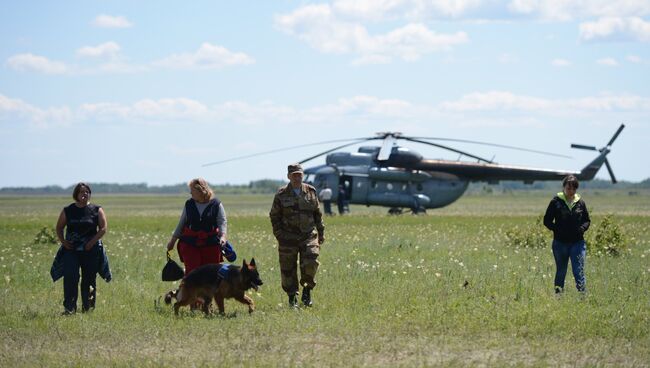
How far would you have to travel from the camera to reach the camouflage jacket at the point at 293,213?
14.0 m

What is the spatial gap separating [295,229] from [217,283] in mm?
1422

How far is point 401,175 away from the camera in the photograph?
1689 inches

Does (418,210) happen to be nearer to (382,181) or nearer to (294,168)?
(382,181)

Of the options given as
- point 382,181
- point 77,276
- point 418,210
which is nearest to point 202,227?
point 77,276

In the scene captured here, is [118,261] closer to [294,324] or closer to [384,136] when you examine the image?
[294,324]

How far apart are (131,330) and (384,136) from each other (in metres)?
29.7

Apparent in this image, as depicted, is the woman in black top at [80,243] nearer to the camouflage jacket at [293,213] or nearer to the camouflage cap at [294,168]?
the camouflage jacket at [293,213]

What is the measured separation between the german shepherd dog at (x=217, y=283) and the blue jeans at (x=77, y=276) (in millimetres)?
1495

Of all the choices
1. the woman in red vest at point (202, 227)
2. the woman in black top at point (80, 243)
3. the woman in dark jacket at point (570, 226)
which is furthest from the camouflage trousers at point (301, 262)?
the woman in dark jacket at point (570, 226)

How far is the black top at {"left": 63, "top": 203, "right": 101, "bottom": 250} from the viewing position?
1393 centimetres

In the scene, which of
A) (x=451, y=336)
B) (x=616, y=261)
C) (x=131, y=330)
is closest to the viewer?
(x=451, y=336)

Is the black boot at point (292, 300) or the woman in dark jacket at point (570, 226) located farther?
the woman in dark jacket at point (570, 226)

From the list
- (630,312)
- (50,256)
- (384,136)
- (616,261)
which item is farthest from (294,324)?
(384,136)

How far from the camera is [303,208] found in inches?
552
